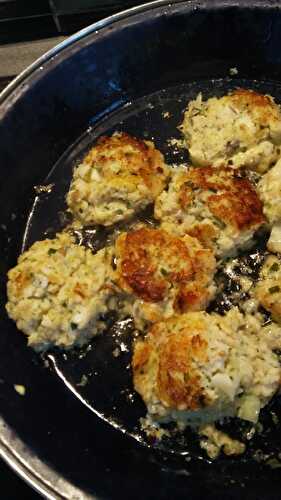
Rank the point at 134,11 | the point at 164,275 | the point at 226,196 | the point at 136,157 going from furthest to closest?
the point at 134,11
the point at 136,157
the point at 226,196
the point at 164,275

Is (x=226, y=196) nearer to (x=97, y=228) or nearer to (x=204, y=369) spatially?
(x=97, y=228)

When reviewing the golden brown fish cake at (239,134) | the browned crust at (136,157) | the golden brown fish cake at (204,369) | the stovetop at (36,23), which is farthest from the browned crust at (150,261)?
the stovetop at (36,23)

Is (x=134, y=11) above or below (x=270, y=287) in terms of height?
above

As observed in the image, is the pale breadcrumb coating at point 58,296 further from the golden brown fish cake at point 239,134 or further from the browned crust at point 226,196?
the golden brown fish cake at point 239,134

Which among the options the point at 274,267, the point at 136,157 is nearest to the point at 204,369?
the point at 274,267

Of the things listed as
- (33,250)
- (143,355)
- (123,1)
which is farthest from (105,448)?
(123,1)

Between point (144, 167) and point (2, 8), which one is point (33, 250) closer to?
point (144, 167)

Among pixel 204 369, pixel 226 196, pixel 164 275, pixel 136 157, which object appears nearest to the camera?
pixel 204 369
